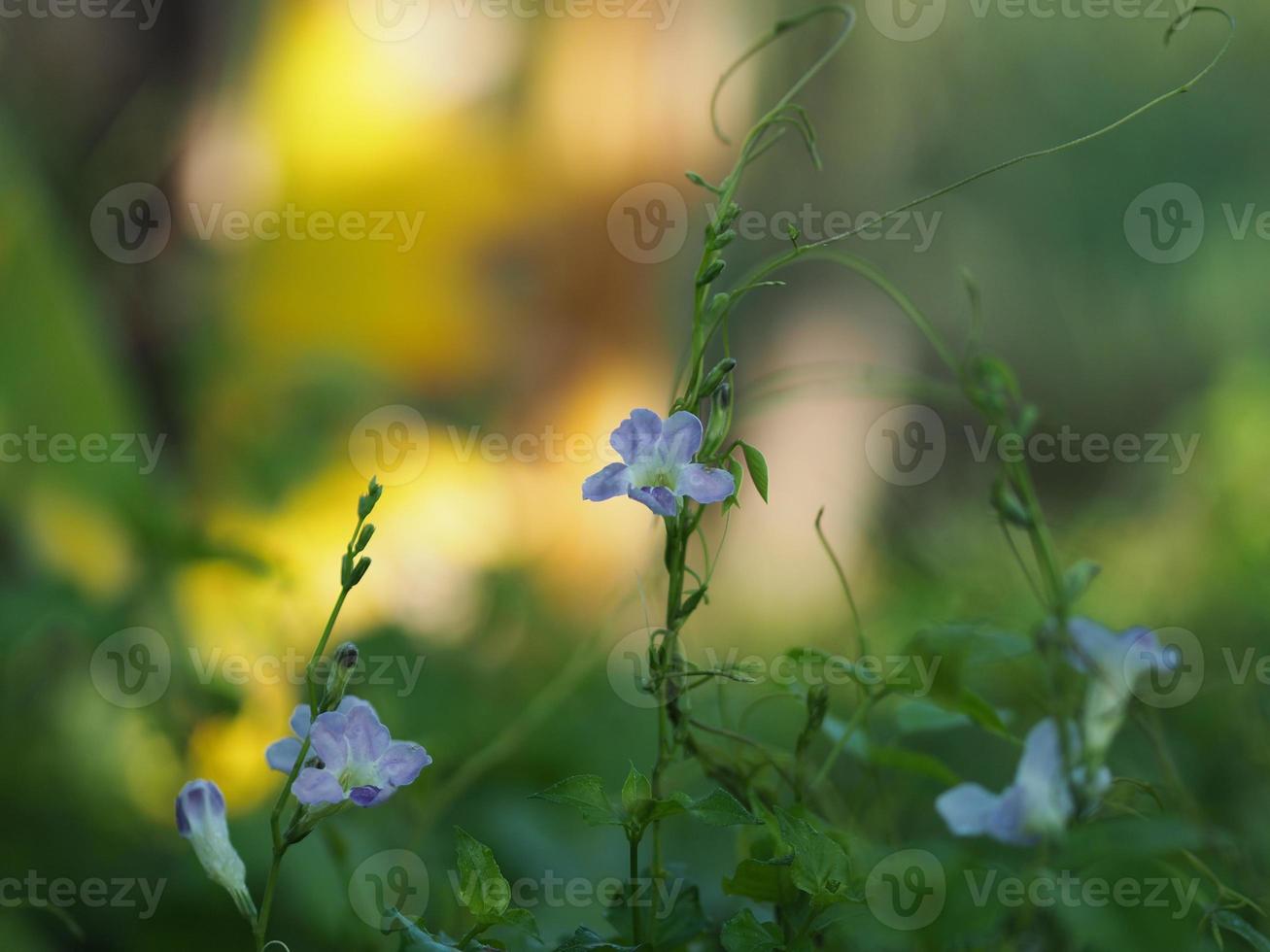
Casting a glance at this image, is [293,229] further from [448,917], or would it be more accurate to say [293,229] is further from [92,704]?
[448,917]

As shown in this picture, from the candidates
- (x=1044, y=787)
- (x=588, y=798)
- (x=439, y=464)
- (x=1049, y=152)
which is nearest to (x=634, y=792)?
(x=588, y=798)

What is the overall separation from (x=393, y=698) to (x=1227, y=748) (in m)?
0.89

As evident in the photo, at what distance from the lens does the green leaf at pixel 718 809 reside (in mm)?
498

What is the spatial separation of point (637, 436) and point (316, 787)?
206 mm

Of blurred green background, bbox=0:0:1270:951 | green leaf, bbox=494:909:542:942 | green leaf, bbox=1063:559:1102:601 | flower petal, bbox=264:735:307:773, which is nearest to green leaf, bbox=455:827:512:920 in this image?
green leaf, bbox=494:909:542:942

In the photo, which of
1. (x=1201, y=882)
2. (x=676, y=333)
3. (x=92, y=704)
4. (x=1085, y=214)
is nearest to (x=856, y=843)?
(x=1201, y=882)

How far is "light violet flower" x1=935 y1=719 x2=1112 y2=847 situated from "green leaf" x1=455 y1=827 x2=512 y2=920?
23cm

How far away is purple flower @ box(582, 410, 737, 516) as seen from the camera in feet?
1.73

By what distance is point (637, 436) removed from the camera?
545 mm

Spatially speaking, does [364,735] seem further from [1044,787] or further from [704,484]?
[1044,787]

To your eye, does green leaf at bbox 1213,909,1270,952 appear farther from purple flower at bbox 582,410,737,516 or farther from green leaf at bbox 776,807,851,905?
purple flower at bbox 582,410,737,516

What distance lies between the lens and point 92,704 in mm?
1556

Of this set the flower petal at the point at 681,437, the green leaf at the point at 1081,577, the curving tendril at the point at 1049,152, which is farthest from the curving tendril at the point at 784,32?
the green leaf at the point at 1081,577

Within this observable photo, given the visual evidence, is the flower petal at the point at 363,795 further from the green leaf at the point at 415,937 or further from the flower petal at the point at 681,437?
the flower petal at the point at 681,437
